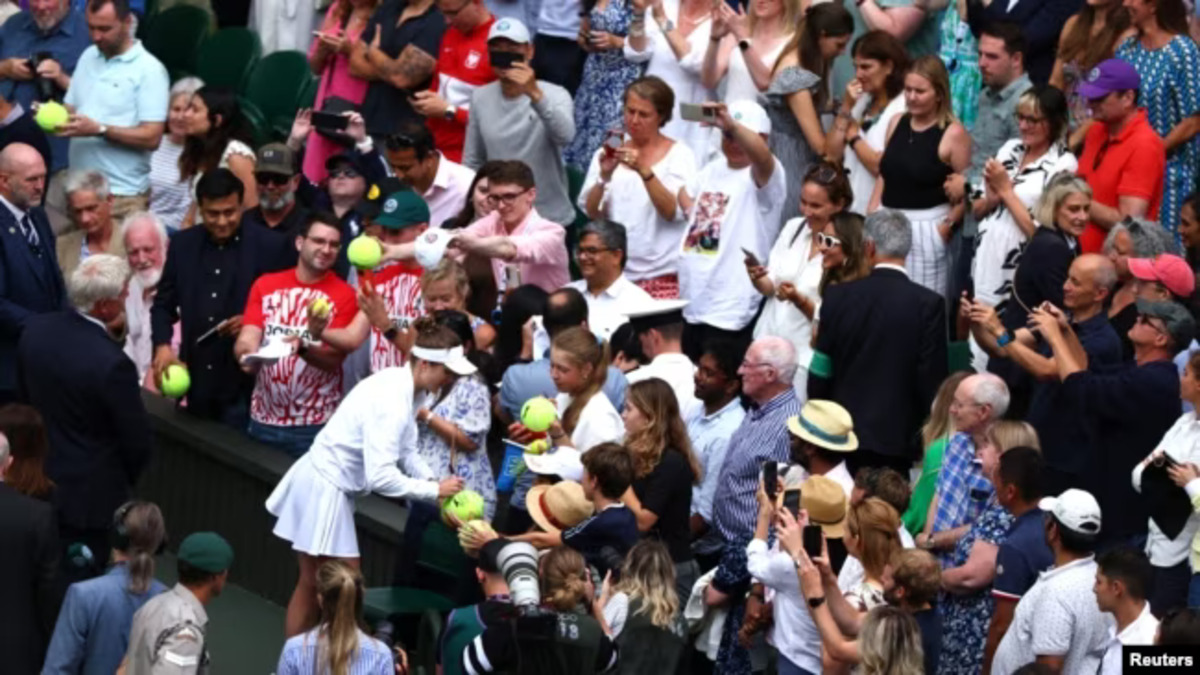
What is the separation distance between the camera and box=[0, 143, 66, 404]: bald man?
13328mm

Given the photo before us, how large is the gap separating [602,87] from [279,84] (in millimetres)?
2639

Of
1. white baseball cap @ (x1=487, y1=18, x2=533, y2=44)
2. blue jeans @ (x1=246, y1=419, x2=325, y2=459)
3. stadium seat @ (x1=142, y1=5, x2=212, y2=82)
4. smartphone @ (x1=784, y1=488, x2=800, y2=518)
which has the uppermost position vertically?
smartphone @ (x1=784, y1=488, x2=800, y2=518)

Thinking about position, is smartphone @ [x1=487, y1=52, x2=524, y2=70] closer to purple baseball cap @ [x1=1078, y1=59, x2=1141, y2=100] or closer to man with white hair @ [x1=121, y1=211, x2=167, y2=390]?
man with white hair @ [x1=121, y1=211, x2=167, y2=390]

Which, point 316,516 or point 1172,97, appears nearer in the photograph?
point 316,516

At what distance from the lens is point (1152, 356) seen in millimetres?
11164

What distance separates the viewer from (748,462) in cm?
1133

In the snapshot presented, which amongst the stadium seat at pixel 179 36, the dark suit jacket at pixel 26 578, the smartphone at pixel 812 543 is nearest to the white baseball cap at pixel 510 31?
the stadium seat at pixel 179 36

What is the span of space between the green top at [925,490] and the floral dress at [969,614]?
0.64 meters

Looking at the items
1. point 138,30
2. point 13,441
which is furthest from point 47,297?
point 138,30

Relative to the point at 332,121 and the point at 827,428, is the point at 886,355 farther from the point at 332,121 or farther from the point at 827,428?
the point at 332,121

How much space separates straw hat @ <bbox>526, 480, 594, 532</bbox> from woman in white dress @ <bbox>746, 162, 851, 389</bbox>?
217 centimetres

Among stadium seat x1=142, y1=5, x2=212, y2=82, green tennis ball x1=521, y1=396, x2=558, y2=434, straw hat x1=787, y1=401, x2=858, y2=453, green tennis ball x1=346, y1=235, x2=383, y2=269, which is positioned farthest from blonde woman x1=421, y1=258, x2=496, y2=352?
stadium seat x1=142, y1=5, x2=212, y2=82

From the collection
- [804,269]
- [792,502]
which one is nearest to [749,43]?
[804,269]

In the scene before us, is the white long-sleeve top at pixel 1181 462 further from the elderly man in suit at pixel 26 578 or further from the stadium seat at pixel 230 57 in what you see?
the stadium seat at pixel 230 57
